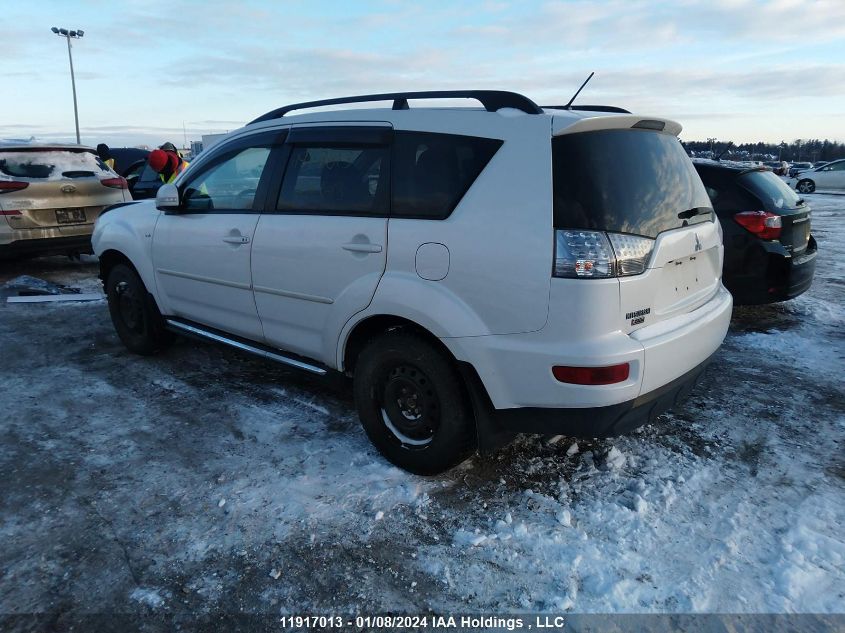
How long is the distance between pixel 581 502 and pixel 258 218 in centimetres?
245

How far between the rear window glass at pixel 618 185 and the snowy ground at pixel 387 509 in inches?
52.3

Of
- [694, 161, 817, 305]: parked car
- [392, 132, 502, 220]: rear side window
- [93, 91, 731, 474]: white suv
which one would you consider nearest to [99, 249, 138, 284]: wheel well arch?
[93, 91, 731, 474]: white suv

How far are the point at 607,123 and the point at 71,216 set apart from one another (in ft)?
24.7

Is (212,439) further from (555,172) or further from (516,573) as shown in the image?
(555,172)

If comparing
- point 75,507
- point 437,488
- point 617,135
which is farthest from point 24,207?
point 617,135

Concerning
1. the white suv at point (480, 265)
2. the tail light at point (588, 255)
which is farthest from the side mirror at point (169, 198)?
the tail light at point (588, 255)

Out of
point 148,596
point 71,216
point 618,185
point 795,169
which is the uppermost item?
point 795,169

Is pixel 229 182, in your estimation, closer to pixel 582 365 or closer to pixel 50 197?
pixel 582 365

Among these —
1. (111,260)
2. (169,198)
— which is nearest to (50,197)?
(111,260)

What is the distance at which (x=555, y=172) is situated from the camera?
2531 millimetres

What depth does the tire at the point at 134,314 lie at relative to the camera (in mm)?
4793

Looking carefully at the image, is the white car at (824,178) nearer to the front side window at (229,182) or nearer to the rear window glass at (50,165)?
the rear window glass at (50,165)

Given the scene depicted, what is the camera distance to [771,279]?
5223 millimetres

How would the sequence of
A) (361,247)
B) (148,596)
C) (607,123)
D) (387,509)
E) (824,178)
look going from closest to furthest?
1. (148,596)
2. (607,123)
3. (387,509)
4. (361,247)
5. (824,178)
